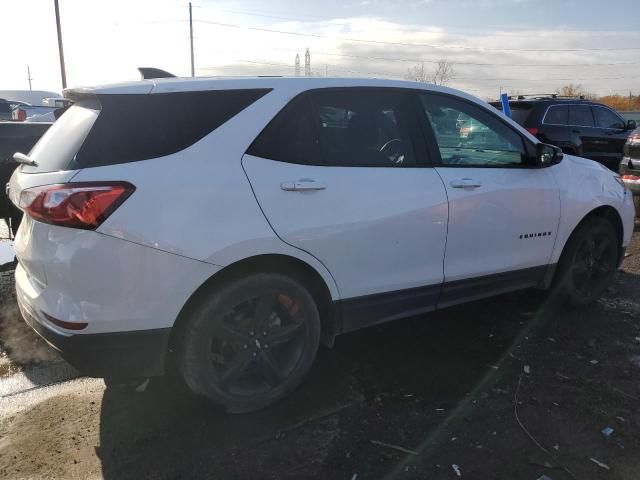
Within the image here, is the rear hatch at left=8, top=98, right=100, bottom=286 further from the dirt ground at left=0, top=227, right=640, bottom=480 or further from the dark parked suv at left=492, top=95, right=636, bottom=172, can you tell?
the dark parked suv at left=492, top=95, right=636, bottom=172

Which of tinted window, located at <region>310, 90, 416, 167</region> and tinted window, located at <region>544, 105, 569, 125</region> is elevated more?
tinted window, located at <region>310, 90, 416, 167</region>

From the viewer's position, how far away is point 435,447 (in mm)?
2686

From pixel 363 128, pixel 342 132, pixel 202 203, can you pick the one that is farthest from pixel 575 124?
pixel 202 203

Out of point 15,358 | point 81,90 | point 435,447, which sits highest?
point 81,90

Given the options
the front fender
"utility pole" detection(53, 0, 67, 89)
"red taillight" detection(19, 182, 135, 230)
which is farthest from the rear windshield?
"utility pole" detection(53, 0, 67, 89)

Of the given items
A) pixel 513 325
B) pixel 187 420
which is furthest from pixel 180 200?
pixel 513 325

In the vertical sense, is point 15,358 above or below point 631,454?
below

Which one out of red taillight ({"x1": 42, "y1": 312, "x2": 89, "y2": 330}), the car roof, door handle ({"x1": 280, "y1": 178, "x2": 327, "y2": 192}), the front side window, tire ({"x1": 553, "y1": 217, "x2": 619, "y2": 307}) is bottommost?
tire ({"x1": 553, "y1": 217, "x2": 619, "y2": 307})

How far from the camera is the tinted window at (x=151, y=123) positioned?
8.16ft

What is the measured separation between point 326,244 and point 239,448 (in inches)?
44.4

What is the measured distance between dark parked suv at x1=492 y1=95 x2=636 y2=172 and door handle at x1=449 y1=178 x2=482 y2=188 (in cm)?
621

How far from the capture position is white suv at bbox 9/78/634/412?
2.44 m

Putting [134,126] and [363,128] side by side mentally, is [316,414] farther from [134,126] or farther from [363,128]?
[134,126]

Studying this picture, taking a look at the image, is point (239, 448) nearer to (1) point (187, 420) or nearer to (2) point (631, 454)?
(1) point (187, 420)
